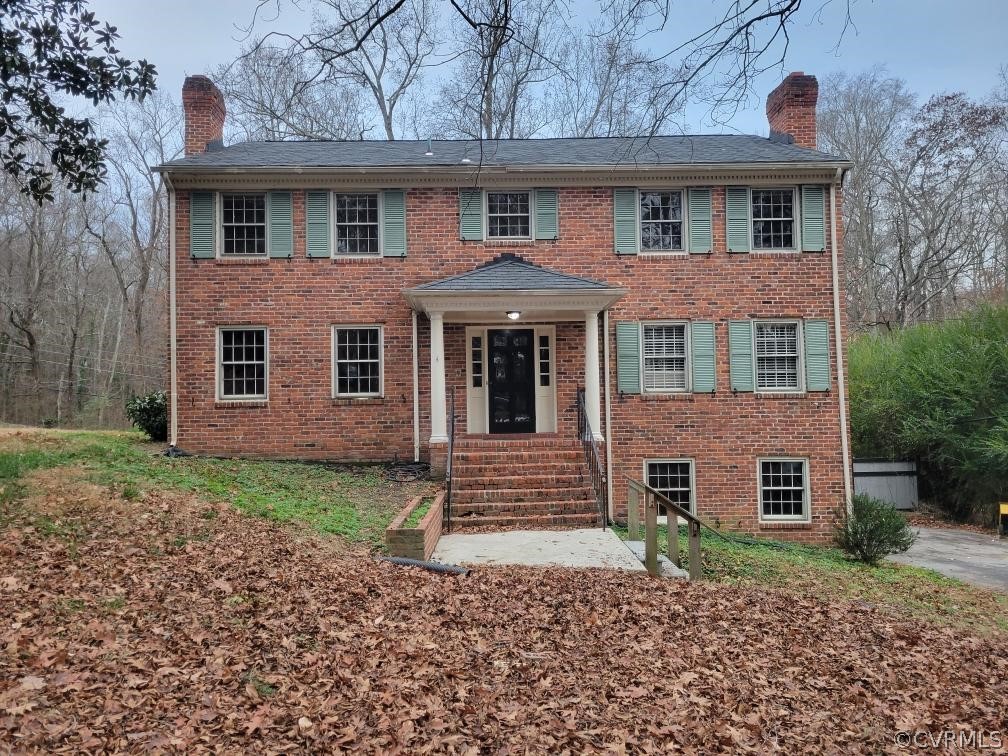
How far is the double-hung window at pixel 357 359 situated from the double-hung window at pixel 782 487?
757 centimetres

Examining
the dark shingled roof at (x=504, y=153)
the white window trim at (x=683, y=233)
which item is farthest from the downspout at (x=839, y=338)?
the white window trim at (x=683, y=233)

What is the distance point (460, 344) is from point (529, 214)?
112 inches

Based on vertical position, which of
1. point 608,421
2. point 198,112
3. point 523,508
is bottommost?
point 523,508

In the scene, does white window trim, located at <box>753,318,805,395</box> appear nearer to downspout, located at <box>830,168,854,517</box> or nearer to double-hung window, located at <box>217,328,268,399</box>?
downspout, located at <box>830,168,854,517</box>

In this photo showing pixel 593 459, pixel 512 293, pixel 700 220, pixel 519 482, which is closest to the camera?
pixel 519 482

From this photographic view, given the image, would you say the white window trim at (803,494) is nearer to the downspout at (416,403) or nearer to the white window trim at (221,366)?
the downspout at (416,403)

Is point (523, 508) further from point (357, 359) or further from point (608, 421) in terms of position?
→ point (357, 359)

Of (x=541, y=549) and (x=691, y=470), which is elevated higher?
(x=691, y=470)

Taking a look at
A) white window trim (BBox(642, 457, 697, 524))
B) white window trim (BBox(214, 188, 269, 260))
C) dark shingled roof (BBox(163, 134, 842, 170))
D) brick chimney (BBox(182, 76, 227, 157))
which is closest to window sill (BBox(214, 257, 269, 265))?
white window trim (BBox(214, 188, 269, 260))

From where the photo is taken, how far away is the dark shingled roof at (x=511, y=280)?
11.4 meters

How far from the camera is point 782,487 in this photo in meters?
12.6

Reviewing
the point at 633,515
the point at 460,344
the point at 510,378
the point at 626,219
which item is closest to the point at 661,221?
the point at 626,219

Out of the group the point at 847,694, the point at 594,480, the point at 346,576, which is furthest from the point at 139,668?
the point at 594,480

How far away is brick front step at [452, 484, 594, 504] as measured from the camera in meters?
10.1
